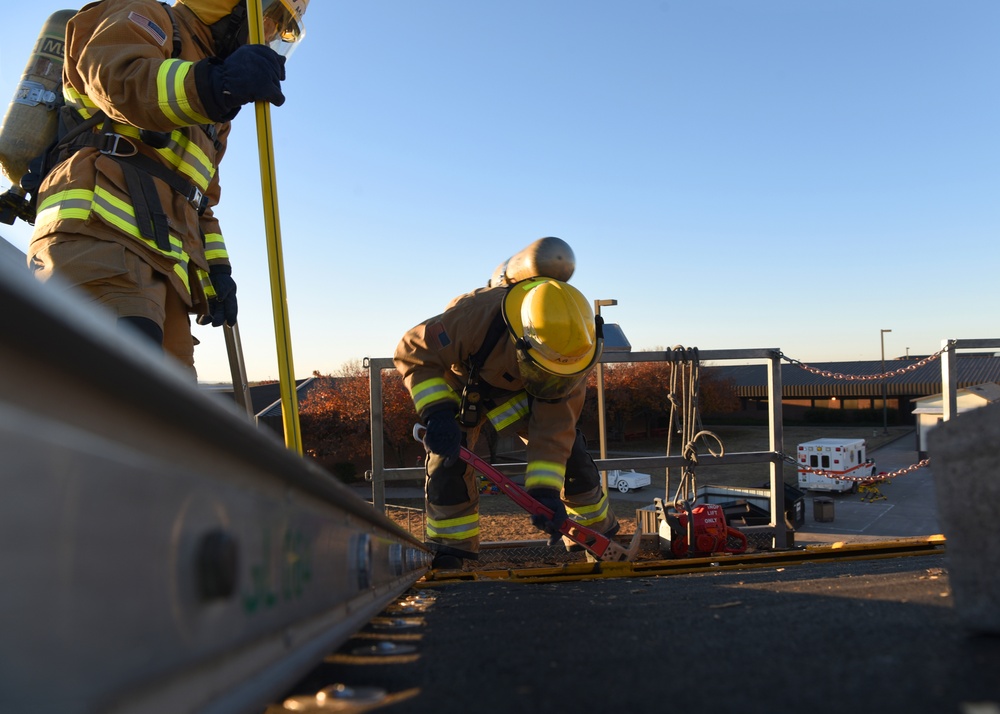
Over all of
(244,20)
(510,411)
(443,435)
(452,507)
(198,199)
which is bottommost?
(452,507)

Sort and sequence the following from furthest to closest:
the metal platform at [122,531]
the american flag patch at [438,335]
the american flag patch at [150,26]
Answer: the american flag patch at [438,335]
the american flag patch at [150,26]
the metal platform at [122,531]

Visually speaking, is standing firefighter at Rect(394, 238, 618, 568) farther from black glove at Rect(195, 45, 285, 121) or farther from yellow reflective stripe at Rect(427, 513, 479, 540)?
black glove at Rect(195, 45, 285, 121)

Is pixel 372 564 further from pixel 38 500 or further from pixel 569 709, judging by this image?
pixel 38 500

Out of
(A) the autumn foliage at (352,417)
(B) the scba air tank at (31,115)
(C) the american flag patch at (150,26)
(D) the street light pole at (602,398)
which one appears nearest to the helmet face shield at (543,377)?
(D) the street light pole at (602,398)

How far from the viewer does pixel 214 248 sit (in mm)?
3295

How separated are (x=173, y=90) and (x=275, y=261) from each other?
0.66m

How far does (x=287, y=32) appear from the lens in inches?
128

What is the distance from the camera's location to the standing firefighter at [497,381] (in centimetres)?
321

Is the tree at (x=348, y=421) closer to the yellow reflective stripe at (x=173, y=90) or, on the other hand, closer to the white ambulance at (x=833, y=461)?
the white ambulance at (x=833, y=461)

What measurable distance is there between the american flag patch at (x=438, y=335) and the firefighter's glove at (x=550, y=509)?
35.3 inches

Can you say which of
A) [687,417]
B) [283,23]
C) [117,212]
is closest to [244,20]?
[283,23]

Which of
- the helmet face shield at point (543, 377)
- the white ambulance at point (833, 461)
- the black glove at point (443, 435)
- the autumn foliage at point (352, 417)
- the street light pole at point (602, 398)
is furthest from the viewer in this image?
the white ambulance at point (833, 461)

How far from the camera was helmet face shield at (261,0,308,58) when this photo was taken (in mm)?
3092

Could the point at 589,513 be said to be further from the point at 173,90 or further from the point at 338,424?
the point at 338,424
